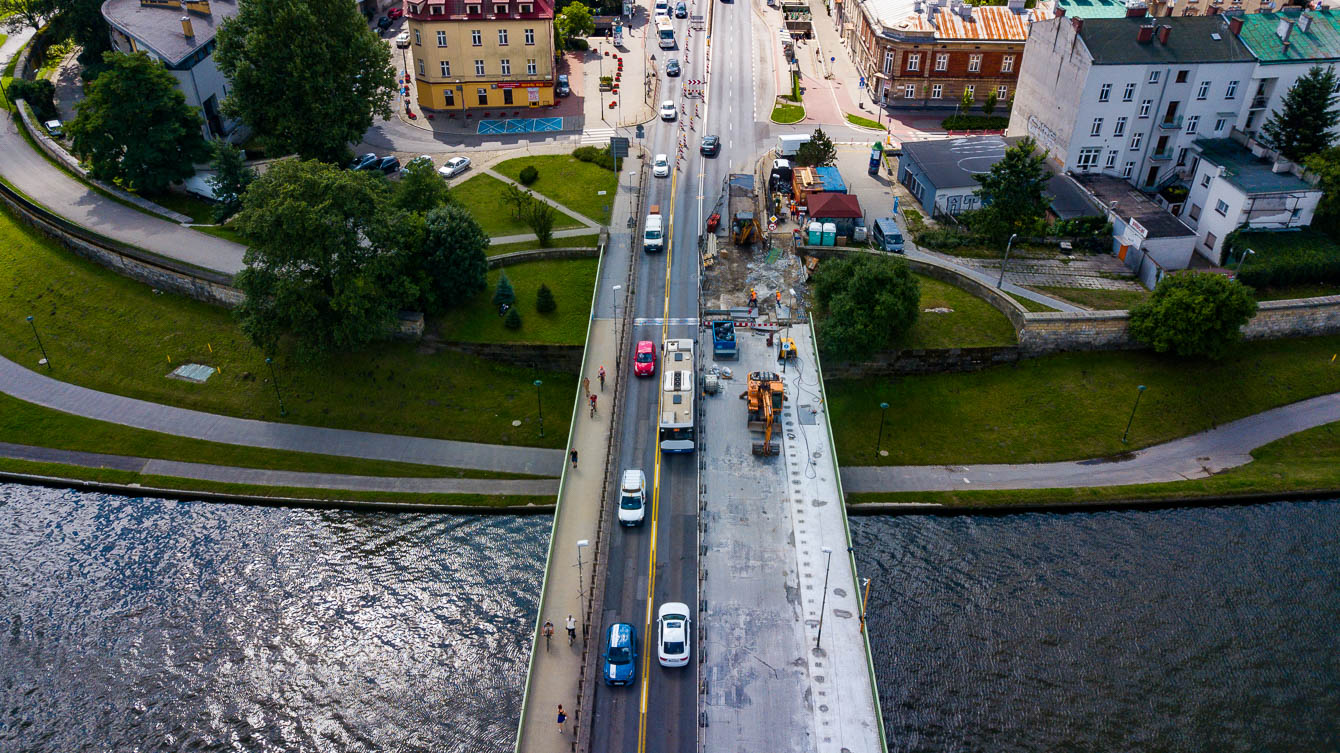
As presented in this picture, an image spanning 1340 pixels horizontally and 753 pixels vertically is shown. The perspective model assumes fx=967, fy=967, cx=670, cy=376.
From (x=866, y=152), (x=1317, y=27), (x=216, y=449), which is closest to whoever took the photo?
(x=216, y=449)

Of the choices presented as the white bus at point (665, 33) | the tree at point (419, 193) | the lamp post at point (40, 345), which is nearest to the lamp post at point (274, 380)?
the tree at point (419, 193)

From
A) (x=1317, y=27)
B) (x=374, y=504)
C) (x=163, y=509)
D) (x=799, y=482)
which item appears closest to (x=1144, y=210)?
(x=1317, y=27)

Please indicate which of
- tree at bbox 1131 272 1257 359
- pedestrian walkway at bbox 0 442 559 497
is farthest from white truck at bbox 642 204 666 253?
tree at bbox 1131 272 1257 359

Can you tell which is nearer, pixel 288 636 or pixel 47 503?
pixel 288 636

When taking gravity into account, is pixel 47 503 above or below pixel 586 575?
below

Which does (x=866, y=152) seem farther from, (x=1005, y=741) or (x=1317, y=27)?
(x=1005, y=741)

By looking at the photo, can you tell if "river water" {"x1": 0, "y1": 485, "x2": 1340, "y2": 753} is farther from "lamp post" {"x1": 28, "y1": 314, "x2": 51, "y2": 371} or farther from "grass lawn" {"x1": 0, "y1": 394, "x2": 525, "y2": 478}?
"lamp post" {"x1": 28, "y1": 314, "x2": 51, "y2": 371}

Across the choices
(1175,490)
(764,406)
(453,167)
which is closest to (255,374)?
(453,167)

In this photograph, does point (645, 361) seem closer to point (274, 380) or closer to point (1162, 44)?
point (274, 380)
